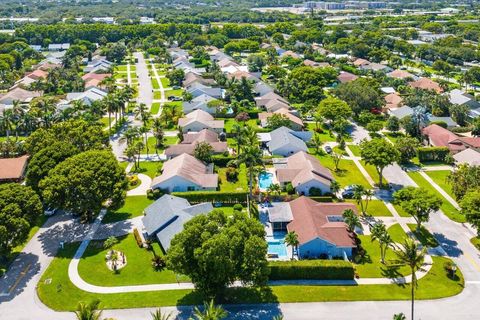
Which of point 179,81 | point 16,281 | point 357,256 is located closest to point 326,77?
point 179,81

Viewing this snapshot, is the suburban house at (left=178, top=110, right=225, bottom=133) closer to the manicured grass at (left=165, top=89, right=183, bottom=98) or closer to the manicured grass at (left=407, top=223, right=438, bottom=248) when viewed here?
the manicured grass at (left=165, top=89, right=183, bottom=98)

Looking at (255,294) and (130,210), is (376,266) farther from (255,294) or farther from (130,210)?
(130,210)

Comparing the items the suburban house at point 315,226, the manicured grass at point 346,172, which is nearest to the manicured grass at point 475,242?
the suburban house at point 315,226

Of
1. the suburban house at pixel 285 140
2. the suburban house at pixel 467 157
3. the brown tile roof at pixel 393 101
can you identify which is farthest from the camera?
the brown tile roof at pixel 393 101

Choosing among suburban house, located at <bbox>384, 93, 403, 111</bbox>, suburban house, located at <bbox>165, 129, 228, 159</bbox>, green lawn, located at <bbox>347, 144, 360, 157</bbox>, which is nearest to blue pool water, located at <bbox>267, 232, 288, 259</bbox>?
suburban house, located at <bbox>165, 129, 228, 159</bbox>

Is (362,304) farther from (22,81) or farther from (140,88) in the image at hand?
(22,81)

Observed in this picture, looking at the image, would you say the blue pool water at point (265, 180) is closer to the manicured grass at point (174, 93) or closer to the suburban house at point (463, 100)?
the manicured grass at point (174, 93)

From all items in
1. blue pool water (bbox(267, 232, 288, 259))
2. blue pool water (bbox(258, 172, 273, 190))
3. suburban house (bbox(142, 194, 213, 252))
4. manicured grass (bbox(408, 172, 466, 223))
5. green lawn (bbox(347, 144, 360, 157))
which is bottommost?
manicured grass (bbox(408, 172, 466, 223))
